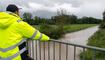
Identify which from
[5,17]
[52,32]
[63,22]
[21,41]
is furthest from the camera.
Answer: [63,22]

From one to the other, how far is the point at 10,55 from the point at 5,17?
541 mm

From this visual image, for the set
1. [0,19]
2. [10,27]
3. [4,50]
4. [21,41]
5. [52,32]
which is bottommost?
[52,32]

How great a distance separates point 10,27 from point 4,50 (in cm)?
34

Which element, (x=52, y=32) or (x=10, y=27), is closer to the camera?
(x=10, y=27)

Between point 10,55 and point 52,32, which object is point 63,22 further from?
point 10,55

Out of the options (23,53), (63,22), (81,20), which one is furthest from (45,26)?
(81,20)

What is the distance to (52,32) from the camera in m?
16.5

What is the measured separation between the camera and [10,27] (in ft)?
4.38

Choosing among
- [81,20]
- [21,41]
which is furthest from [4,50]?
[81,20]

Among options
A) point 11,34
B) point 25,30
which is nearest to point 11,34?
point 11,34

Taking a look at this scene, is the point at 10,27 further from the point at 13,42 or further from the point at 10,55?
the point at 10,55

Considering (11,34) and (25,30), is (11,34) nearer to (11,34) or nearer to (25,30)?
(11,34)

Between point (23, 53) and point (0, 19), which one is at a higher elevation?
point (0, 19)

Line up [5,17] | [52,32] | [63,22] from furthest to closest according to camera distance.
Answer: [63,22] → [52,32] → [5,17]
